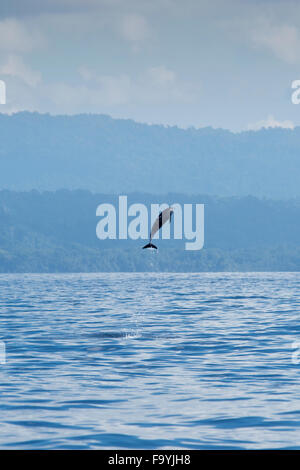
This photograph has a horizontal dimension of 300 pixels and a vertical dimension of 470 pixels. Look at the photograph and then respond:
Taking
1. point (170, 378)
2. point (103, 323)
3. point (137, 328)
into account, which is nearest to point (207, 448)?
point (170, 378)

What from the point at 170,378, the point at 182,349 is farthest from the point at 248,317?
the point at 170,378

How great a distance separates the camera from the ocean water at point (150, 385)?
747 inches

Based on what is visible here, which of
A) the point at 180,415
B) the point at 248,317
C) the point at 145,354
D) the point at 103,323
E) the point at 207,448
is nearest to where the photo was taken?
the point at 207,448

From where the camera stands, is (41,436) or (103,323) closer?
(41,436)

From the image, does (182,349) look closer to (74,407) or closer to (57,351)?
(57,351)

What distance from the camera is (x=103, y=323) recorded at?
4981 cm

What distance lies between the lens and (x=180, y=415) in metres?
20.9

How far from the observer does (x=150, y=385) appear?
25234 millimetres

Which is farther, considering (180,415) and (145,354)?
(145,354)

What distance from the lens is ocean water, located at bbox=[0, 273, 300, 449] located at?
18969 mm
